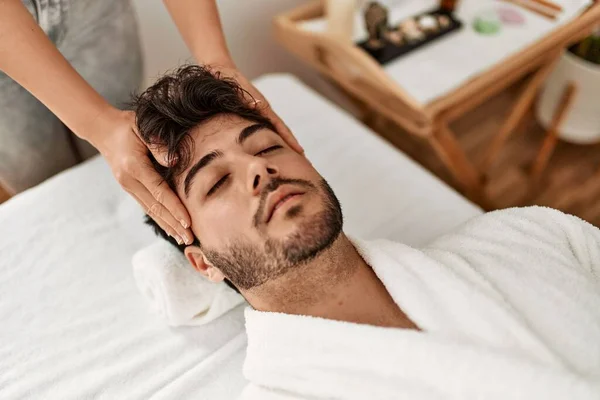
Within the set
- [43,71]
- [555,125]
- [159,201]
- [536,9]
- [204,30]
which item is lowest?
[555,125]

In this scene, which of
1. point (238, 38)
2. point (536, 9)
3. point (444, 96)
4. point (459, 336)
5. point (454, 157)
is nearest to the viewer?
point (459, 336)

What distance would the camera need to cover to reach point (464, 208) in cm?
129

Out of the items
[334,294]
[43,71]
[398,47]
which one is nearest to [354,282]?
[334,294]

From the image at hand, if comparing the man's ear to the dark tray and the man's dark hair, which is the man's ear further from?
the dark tray

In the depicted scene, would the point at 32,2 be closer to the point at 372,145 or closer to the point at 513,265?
the point at 372,145

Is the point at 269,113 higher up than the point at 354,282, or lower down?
higher up

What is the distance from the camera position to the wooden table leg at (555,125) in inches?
73.2

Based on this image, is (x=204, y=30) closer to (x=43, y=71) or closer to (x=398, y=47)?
(x=43, y=71)

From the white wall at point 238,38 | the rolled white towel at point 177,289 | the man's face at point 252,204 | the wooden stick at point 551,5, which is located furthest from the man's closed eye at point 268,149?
the wooden stick at point 551,5

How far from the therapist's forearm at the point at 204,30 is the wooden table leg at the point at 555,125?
53.7 inches

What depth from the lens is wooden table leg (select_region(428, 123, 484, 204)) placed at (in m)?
1.38

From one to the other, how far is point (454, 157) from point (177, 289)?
0.90m

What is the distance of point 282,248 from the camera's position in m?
0.88

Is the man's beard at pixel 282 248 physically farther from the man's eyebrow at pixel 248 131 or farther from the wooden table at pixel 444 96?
the wooden table at pixel 444 96
